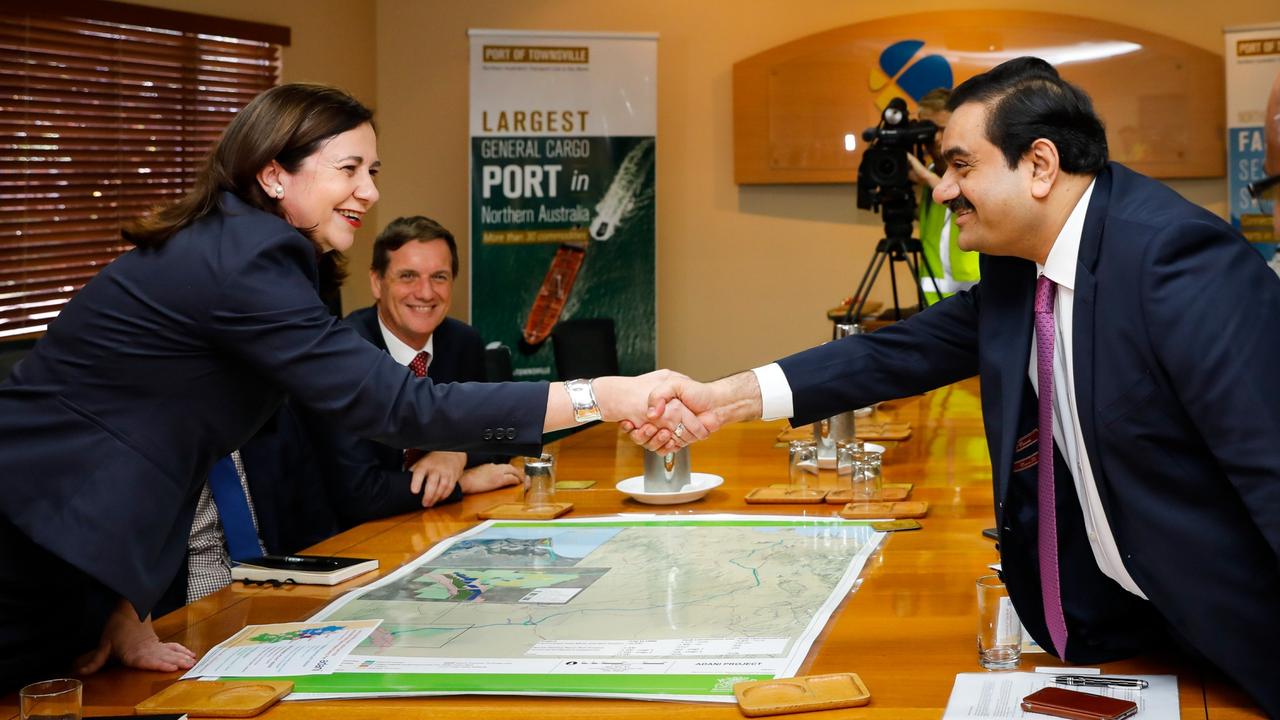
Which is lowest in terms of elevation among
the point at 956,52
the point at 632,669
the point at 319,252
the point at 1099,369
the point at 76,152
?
the point at 632,669

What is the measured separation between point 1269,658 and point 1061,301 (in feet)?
1.61

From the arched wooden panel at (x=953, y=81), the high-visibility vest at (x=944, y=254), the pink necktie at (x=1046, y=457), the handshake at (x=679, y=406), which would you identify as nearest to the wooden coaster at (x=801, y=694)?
the pink necktie at (x=1046, y=457)

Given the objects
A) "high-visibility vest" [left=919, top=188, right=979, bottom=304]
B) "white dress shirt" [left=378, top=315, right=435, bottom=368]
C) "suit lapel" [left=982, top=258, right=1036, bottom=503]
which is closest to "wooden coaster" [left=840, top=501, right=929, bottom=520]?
"suit lapel" [left=982, top=258, right=1036, bottom=503]

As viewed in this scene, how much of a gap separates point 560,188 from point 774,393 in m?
4.83

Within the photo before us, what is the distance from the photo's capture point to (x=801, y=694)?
150cm

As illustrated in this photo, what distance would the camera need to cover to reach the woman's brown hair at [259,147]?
1829mm

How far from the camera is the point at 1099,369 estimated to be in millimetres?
1544

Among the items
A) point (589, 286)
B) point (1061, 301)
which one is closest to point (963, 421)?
point (1061, 301)

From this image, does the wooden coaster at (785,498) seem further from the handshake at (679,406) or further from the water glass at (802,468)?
the handshake at (679,406)

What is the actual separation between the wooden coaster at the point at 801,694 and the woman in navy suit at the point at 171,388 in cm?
65

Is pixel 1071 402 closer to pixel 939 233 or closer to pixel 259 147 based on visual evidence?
pixel 259 147

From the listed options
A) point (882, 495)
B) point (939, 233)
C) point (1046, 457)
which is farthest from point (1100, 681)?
point (939, 233)

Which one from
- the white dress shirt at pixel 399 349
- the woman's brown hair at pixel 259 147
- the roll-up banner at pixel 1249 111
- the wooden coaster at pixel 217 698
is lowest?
the wooden coaster at pixel 217 698

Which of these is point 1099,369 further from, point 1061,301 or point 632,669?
point 632,669
